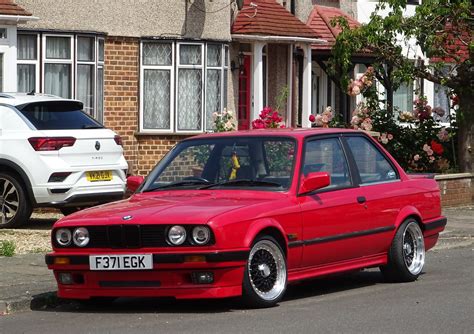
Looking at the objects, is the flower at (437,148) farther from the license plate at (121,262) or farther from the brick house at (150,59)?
the license plate at (121,262)

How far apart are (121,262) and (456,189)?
14.0 m

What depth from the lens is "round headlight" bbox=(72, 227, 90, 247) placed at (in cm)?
1105

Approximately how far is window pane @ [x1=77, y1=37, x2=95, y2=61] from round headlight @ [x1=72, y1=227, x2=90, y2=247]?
14.0m

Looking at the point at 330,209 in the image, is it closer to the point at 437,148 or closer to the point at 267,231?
the point at 267,231

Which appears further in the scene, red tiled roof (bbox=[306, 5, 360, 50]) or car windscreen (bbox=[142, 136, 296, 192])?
red tiled roof (bbox=[306, 5, 360, 50])

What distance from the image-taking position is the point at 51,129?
17.9 m

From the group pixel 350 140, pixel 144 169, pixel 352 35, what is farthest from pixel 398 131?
pixel 350 140

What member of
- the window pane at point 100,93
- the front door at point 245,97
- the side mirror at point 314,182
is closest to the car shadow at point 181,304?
the side mirror at point 314,182

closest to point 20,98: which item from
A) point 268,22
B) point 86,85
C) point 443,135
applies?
point 86,85

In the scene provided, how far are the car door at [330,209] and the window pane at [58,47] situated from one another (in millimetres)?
12648

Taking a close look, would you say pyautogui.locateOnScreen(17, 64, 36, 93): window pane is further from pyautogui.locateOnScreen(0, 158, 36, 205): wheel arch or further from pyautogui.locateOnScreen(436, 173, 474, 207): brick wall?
pyautogui.locateOnScreen(436, 173, 474, 207): brick wall

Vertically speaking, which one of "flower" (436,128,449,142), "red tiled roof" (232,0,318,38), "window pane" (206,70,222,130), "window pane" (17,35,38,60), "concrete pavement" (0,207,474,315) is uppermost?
"red tiled roof" (232,0,318,38)

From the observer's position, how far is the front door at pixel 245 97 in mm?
29922

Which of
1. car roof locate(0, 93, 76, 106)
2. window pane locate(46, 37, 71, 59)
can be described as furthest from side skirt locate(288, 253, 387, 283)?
window pane locate(46, 37, 71, 59)
